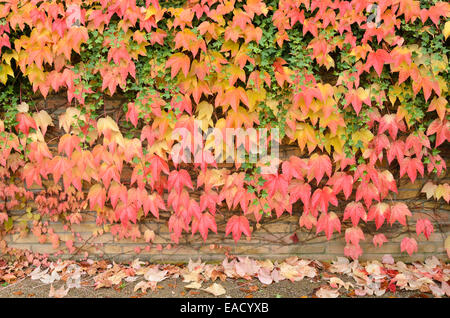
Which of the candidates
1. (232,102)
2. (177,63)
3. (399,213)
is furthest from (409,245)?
(177,63)

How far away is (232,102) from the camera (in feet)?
7.72

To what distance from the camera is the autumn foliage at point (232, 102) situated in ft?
7.61

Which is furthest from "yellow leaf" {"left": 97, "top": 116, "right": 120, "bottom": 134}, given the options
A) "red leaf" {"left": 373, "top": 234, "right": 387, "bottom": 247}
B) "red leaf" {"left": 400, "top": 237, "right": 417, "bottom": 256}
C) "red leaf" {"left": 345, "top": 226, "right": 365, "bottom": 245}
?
"red leaf" {"left": 400, "top": 237, "right": 417, "bottom": 256}

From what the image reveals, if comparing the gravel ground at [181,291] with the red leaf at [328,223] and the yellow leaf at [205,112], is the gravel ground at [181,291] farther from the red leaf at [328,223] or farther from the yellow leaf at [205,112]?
the yellow leaf at [205,112]

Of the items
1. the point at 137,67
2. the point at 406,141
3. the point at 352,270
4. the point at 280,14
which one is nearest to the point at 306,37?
the point at 280,14

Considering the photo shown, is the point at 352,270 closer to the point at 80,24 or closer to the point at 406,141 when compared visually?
the point at 406,141

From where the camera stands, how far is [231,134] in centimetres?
247

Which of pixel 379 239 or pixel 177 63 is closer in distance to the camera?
pixel 177 63

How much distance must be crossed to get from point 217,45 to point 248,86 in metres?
0.36

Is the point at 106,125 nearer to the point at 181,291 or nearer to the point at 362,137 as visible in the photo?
the point at 181,291

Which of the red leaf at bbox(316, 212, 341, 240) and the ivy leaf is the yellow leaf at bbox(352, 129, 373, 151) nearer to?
the red leaf at bbox(316, 212, 341, 240)

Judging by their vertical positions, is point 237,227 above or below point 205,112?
below

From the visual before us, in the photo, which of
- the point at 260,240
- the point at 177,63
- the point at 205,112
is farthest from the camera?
the point at 260,240

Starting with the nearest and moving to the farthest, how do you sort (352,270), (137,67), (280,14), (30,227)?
(280,14)
(137,67)
(352,270)
(30,227)
